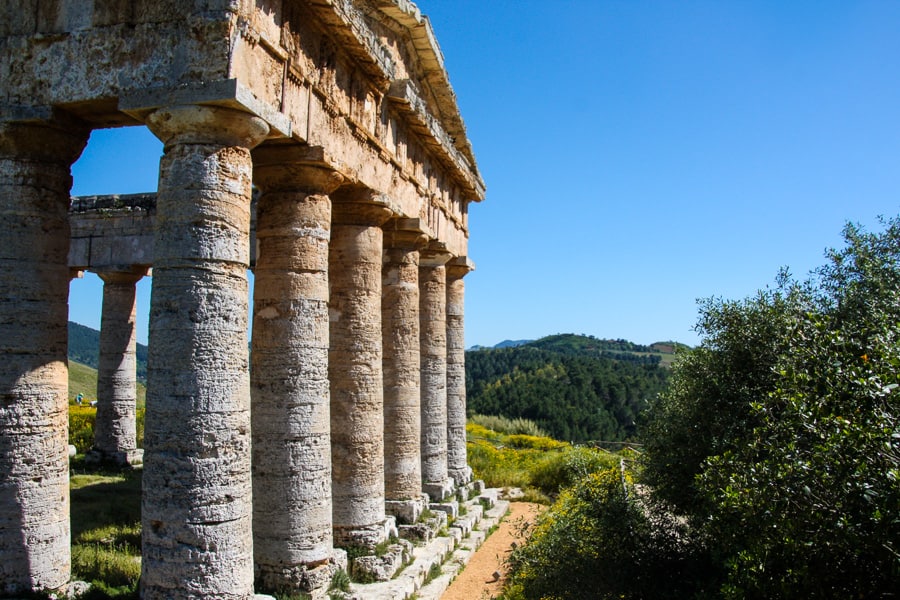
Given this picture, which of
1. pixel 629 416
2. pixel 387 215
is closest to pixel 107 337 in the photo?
pixel 387 215

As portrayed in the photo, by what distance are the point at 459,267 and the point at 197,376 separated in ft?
41.3

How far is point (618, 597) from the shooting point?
31.5ft

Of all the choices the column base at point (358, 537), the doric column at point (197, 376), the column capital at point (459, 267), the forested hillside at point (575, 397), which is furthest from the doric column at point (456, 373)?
the forested hillside at point (575, 397)

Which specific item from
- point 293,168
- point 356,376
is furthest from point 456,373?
point 293,168

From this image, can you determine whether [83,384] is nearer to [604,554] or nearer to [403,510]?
[403,510]

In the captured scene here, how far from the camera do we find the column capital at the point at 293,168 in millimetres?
9445

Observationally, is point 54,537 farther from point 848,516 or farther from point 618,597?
point 848,516

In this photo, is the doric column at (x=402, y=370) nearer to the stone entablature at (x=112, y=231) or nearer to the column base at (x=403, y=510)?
the column base at (x=403, y=510)

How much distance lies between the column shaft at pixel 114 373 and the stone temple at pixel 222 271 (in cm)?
958

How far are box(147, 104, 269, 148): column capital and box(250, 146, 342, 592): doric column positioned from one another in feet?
5.29

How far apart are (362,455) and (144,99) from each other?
6.29 m

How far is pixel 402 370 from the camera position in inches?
563

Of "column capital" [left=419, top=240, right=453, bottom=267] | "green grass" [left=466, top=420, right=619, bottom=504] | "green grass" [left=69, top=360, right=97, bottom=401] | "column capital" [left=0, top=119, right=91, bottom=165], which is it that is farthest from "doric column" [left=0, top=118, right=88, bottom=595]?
"green grass" [left=69, top=360, right=97, bottom=401]

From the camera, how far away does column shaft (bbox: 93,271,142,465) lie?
18688mm
